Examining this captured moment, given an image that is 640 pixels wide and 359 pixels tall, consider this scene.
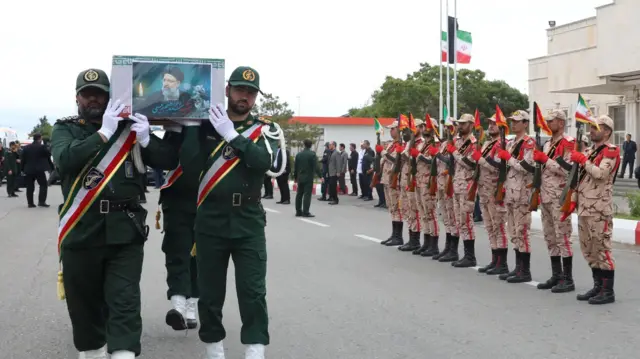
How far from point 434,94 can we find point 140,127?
183ft

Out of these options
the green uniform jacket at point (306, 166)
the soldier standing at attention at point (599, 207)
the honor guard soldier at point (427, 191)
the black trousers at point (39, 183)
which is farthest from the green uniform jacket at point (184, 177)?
the black trousers at point (39, 183)

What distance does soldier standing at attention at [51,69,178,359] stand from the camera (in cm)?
453

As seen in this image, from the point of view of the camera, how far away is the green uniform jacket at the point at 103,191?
14.8 feet

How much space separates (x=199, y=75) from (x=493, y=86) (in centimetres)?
6300

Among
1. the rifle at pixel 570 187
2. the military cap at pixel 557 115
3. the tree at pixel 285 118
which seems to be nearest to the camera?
the rifle at pixel 570 187

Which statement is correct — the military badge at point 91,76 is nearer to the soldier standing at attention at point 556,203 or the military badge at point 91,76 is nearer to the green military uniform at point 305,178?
the soldier standing at attention at point 556,203

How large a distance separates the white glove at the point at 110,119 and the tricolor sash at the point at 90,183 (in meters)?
0.15

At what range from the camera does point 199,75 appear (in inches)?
189

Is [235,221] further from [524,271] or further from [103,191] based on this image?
[524,271]

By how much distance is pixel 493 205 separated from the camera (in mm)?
9938

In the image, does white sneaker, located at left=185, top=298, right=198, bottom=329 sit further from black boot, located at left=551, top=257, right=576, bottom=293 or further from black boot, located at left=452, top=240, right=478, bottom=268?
black boot, located at left=452, top=240, right=478, bottom=268

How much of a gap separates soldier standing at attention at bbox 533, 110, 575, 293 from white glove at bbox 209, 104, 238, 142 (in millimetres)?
4925

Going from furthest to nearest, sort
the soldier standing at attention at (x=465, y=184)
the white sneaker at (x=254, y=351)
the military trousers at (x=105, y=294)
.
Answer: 1. the soldier standing at attention at (x=465, y=184)
2. the white sneaker at (x=254, y=351)
3. the military trousers at (x=105, y=294)

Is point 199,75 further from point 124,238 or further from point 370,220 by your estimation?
point 370,220
